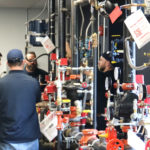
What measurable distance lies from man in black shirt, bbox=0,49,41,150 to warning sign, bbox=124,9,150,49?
4.03 feet

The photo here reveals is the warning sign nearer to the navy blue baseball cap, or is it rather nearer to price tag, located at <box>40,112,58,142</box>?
the navy blue baseball cap

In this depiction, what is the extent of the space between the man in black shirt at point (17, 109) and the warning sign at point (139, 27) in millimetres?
1229

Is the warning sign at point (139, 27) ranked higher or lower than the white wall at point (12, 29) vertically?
lower

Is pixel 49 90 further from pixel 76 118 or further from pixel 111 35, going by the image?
pixel 111 35

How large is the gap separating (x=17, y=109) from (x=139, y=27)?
1.32 metres

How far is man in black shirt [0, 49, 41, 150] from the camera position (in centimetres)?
266

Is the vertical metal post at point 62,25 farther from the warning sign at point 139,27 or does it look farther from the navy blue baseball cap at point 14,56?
the warning sign at point 139,27

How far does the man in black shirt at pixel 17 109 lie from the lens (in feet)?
8.73

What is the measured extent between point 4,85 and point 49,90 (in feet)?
1.54

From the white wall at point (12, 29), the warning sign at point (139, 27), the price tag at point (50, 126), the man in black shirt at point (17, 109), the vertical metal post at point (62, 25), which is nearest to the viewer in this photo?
the warning sign at point (139, 27)

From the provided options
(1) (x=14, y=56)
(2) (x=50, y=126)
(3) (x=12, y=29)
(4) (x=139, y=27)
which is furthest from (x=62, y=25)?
(3) (x=12, y=29)

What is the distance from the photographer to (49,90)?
3014mm

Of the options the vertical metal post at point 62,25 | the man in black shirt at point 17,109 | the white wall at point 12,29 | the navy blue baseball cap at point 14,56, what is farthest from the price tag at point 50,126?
the white wall at point 12,29

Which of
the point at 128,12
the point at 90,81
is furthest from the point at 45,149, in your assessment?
the point at 128,12
